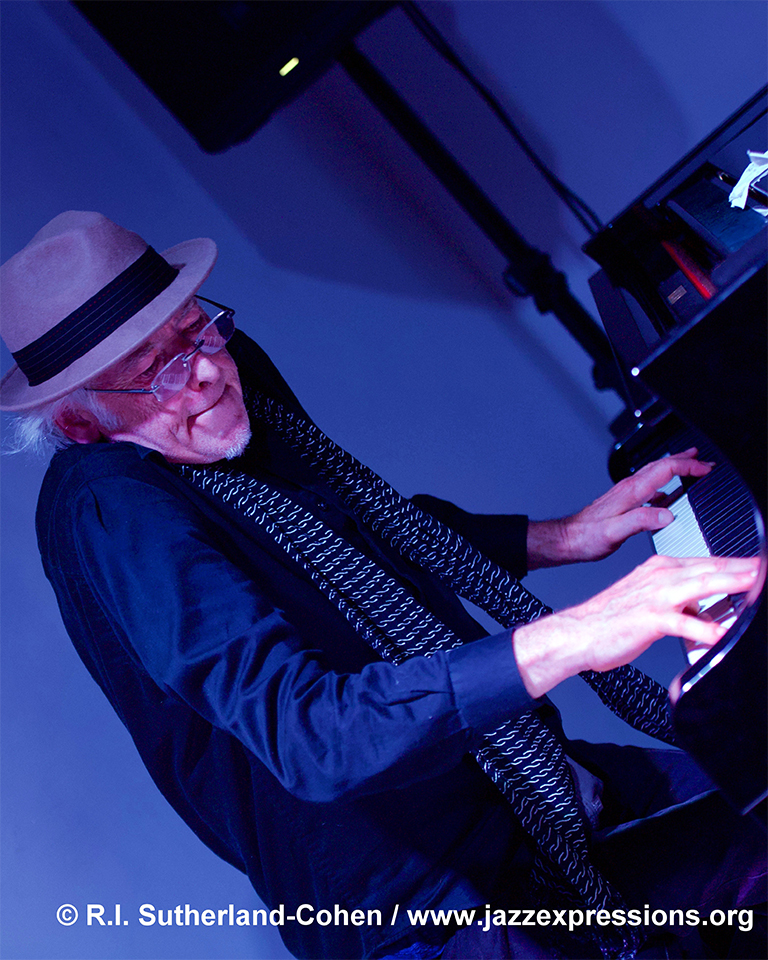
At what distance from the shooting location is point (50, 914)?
1.47m

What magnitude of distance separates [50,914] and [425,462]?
1382 millimetres

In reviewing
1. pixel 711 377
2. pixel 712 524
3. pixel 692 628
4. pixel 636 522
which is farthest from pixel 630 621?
pixel 636 522

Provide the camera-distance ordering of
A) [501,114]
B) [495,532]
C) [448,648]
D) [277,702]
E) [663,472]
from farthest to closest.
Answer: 1. [501,114]
2. [495,532]
3. [663,472]
4. [448,648]
5. [277,702]

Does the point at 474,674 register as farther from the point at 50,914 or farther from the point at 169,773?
the point at 50,914

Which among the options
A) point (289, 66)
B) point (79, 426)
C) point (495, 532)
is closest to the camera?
point (79, 426)

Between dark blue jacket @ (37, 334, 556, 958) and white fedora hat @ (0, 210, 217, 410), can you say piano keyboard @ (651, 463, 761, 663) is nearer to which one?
dark blue jacket @ (37, 334, 556, 958)

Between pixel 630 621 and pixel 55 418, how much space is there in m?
0.89

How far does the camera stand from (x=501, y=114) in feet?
7.81

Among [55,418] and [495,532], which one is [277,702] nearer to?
[55,418]

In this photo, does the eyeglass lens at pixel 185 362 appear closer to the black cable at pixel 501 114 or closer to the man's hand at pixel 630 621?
the man's hand at pixel 630 621

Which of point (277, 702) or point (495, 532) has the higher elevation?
point (277, 702)

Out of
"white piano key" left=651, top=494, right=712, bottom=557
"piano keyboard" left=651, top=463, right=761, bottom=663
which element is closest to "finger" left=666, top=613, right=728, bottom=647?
"piano keyboard" left=651, top=463, right=761, bottom=663

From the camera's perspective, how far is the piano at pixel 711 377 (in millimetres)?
789

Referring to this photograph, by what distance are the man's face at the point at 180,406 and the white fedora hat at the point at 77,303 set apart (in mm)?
38
